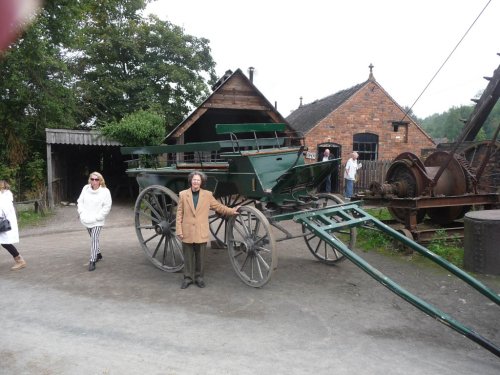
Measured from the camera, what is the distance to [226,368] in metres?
3.21

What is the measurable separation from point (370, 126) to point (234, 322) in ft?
49.9

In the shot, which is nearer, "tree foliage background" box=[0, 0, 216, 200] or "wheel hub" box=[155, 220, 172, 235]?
"wheel hub" box=[155, 220, 172, 235]

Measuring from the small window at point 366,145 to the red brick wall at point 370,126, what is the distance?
0.20 meters

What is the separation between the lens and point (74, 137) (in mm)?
13547

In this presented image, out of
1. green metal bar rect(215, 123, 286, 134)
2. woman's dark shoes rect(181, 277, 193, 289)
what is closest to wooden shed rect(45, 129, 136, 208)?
woman's dark shoes rect(181, 277, 193, 289)

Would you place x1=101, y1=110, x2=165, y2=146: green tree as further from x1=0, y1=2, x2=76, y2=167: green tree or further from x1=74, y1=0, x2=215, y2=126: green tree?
x1=74, y1=0, x2=215, y2=126: green tree

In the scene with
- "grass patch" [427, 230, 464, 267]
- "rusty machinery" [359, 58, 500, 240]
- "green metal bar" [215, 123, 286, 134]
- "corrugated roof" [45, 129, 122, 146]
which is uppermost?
"corrugated roof" [45, 129, 122, 146]

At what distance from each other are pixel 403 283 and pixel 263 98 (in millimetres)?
9457

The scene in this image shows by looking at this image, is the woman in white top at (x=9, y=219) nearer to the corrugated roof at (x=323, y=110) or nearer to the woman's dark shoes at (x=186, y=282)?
the woman's dark shoes at (x=186, y=282)

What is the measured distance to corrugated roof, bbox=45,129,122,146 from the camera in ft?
43.3

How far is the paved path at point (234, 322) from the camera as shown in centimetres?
330

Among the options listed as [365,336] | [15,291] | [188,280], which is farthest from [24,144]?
[365,336]

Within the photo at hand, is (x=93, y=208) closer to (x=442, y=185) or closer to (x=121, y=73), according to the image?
(x=442, y=185)

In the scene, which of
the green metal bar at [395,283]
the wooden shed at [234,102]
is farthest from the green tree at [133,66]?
the green metal bar at [395,283]
